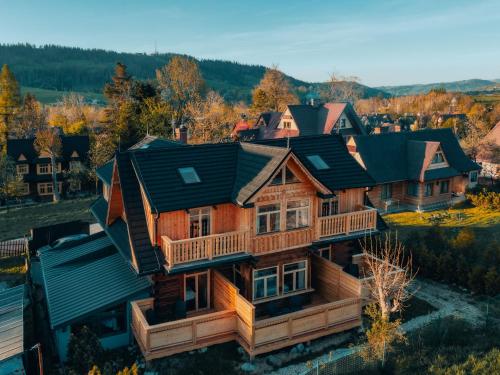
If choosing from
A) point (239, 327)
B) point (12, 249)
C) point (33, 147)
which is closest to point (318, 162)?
point (239, 327)

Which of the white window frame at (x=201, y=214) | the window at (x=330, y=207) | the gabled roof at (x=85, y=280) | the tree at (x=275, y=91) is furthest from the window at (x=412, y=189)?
the tree at (x=275, y=91)

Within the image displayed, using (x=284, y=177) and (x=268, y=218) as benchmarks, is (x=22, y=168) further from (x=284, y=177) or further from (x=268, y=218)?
(x=284, y=177)

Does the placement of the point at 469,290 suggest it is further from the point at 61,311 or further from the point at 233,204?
the point at 61,311

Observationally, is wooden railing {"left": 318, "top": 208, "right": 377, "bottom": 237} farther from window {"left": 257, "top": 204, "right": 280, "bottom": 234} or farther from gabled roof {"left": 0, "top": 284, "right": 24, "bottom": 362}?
gabled roof {"left": 0, "top": 284, "right": 24, "bottom": 362}

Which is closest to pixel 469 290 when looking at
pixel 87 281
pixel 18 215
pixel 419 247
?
pixel 419 247

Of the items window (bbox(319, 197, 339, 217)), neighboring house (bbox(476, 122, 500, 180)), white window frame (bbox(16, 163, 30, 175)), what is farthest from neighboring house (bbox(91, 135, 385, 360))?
white window frame (bbox(16, 163, 30, 175))
